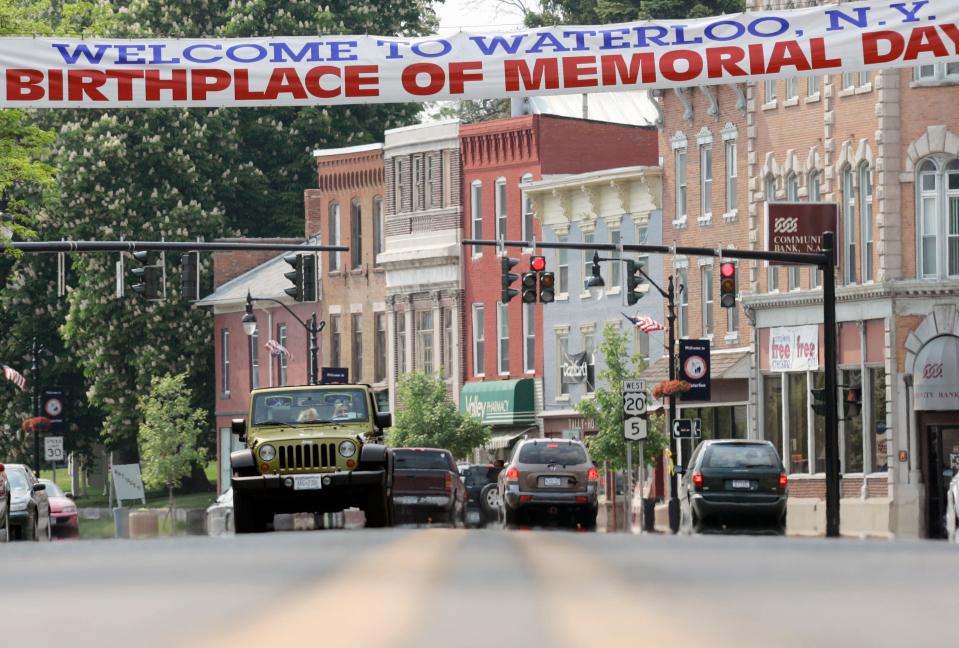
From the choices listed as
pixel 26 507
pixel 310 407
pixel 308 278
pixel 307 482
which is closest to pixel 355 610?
pixel 307 482

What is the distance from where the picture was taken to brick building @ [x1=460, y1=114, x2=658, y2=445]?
258ft

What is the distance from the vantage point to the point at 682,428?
54.5m

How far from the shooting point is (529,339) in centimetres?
7931

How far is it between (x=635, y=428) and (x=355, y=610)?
37.1m

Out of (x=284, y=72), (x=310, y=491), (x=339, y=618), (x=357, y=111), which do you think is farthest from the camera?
(x=357, y=111)

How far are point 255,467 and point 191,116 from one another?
2271 inches

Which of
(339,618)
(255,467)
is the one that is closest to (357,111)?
(255,467)

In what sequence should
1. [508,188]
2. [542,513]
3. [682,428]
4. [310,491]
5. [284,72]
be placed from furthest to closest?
[508,188] < [682,428] < [542,513] < [310,491] < [284,72]

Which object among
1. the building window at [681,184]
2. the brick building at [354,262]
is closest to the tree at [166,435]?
the brick building at [354,262]

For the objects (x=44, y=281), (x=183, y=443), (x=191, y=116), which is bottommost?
(x=183, y=443)

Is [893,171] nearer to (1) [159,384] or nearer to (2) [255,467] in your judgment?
(2) [255,467]

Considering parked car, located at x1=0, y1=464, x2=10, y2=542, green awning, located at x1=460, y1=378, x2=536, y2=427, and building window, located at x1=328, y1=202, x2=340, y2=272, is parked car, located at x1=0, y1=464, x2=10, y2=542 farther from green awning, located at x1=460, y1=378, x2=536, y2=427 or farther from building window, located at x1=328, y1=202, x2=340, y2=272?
building window, located at x1=328, y1=202, x2=340, y2=272

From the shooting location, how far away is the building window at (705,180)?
68.2 meters

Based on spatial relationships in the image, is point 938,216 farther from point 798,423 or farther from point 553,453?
point 553,453
